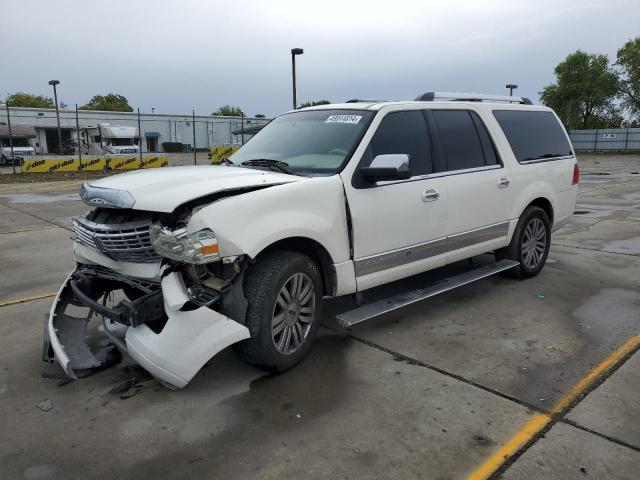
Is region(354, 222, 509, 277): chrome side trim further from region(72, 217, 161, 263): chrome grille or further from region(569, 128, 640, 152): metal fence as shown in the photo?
region(569, 128, 640, 152): metal fence

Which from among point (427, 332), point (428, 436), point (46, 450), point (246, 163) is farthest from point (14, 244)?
point (428, 436)

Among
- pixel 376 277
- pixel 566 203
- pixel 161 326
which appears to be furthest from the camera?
pixel 566 203

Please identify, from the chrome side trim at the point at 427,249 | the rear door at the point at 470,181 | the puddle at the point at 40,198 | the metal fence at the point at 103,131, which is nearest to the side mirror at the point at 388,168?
the chrome side trim at the point at 427,249

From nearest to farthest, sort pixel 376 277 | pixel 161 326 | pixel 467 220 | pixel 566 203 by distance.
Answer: pixel 161 326, pixel 376 277, pixel 467 220, pixel 566 203

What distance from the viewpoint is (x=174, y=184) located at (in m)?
3.54

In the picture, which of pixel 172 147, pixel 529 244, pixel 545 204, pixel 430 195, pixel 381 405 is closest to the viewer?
pixel 381 405

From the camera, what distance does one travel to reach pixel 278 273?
11.5 ft

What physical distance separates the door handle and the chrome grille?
224 centimetres

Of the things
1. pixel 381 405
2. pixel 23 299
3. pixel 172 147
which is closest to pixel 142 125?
pixel 172 147

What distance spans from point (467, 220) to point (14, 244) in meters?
6.76

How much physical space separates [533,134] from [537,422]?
12.5ft

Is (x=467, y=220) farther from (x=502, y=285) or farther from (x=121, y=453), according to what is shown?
(x=121, y=453)

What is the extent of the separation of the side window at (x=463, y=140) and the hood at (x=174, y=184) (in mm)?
1700

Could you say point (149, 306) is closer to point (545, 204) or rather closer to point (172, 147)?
point (545, 204)
